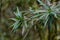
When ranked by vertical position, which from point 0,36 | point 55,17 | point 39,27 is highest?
point 55,17

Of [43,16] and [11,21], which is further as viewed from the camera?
[11,21]

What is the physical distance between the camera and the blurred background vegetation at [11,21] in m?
1.75

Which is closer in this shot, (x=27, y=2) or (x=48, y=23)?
(x=48, y=23)

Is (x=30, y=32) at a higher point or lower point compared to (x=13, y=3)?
lower

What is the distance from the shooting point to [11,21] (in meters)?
1.85

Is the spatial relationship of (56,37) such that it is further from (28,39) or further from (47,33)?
(28,39)

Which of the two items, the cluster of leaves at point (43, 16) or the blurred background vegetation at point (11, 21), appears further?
the blurred background vegetation at point (11, 21)

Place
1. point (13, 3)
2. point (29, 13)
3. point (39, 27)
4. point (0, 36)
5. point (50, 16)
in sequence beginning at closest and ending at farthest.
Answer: point (50, 16) < point (29, 13) < point (39, 27) < point (13, 3) < point (0, 36)

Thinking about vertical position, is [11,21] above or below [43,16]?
below

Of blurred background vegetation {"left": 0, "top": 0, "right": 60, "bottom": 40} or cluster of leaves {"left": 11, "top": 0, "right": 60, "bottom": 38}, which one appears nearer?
cluster of leaves {"left": 11, "top": 0, "right": 60, "bottom": 38}

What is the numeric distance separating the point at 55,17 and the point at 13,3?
0.55 metres

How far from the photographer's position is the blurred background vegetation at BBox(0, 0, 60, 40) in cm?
175

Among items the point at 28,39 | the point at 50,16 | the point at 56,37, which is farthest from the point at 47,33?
the point at 50,16

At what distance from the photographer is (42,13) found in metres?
1.44
